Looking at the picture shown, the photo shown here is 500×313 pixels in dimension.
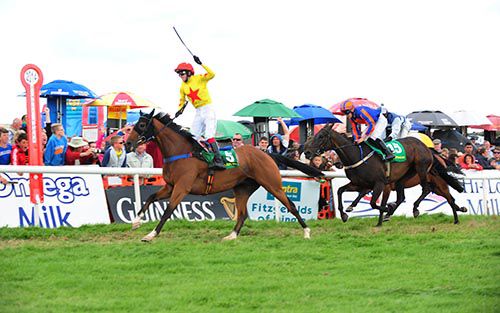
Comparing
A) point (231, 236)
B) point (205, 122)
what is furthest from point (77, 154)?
point (231, 236)

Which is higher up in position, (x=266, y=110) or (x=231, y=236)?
(x=266, y=110)

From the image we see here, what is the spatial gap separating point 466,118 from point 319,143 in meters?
11.7

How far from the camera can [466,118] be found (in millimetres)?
24094

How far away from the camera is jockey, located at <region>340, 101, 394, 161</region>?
13.9 meters

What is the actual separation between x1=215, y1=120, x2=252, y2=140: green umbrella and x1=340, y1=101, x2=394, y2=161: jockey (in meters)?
5.31

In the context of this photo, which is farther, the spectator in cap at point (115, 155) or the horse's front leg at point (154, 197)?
the spectator in cap at point (115, 155)

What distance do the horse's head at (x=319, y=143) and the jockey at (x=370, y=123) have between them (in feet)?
1.55

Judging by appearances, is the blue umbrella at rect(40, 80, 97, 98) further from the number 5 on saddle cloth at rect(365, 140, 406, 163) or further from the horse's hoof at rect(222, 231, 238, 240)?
the horse's hoof at rect(222, 231, 238, 240)

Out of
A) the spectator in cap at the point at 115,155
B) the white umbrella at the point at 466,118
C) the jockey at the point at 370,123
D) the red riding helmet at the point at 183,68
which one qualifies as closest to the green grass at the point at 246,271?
the spectator in cap at the point at 115,155

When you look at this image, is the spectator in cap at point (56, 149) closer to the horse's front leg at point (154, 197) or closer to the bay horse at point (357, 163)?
the horse's front leg at point (154, 197)

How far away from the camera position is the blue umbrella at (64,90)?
1703 centimetres

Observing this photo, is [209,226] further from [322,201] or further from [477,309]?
[477,309]

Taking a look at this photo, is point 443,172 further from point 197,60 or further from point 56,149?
point 56,149

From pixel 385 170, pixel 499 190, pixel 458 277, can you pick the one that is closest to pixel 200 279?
pixel 458 277
